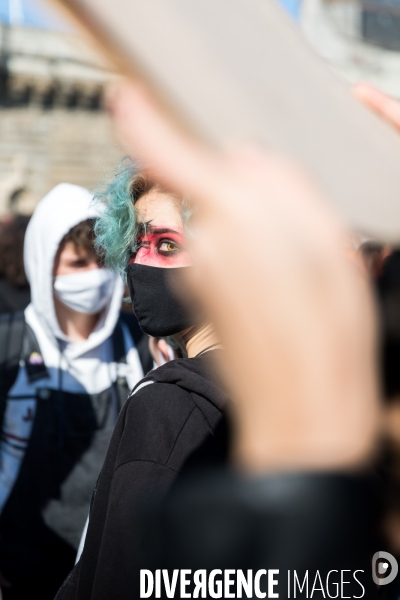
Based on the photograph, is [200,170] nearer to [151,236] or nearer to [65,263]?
[151,236]

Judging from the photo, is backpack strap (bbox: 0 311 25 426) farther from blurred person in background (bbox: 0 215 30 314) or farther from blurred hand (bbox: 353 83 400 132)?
blurred hand (bbox: 353 83 400 132)

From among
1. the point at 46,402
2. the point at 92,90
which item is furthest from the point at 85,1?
the point at 92,90

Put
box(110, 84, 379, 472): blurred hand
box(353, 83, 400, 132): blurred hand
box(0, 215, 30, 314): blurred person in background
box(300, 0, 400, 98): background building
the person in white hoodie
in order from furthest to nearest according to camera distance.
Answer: box(300, 0, 400, 98): background building, box(0, 215, 30, 314): blurred person in background, the person in white hoodie, box(353, 83, 400, 132): blurred hand, box(110, 84, 379, 472): blurred hand

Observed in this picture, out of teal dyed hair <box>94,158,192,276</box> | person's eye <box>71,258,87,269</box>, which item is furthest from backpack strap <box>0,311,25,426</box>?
teal dyed hair <box>94,158,192,276</box>

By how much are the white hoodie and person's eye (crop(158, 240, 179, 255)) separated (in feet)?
3.46

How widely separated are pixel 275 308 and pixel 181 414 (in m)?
0.96

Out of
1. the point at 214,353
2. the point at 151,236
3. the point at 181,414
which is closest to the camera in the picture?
the point at 181,414

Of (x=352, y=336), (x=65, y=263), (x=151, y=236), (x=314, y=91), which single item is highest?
(x=314, y=91)

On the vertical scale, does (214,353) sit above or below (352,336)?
below

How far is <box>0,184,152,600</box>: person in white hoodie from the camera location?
2.67 meters

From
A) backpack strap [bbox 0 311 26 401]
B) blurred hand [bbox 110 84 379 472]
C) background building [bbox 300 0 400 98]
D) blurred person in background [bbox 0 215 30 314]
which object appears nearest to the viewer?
blurred hand [bbox 110 84 379 472]

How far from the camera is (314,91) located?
1.62 feet

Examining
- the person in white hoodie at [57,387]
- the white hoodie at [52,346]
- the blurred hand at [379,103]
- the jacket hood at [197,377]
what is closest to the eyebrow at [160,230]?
the jacket hood at [197,377]

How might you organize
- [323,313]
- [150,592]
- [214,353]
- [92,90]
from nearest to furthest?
[323,313], [150,592], [214,353], [92,90]
